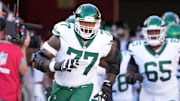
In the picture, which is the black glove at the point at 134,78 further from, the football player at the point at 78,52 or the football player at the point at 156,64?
the football player at the point at 78,52

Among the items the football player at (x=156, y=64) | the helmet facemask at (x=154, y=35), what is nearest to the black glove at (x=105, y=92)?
the football player at (x=156, y=64)

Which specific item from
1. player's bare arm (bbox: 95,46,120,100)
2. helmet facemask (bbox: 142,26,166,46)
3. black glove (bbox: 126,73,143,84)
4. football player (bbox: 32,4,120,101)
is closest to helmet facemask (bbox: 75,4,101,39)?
football player (bbox: 32,4,120,101)

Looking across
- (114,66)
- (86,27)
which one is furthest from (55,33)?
(114,66)

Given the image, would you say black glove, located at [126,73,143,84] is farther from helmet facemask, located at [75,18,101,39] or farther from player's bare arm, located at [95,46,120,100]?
helmet facemask, located at [75,18,101,39]

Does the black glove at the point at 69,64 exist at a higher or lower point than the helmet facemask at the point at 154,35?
lower

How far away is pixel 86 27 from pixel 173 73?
76.5 inches

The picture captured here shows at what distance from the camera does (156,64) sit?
702 centimetres

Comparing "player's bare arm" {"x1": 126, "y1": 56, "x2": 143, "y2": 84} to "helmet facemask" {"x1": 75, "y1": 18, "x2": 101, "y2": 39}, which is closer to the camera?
"helmet facemask" {"x1": 75, "y1": 18, "x2": 101, "y2": 39}

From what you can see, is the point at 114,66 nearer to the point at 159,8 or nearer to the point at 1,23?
the point at 1,23

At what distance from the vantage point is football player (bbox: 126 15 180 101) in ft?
23.0

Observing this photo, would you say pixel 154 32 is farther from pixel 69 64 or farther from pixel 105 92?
pixel 69 64

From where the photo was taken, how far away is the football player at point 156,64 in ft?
23.0

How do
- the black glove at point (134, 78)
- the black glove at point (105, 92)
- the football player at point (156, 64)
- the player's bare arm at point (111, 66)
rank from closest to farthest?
the black glove at point (105, 92)
the player's bare arm at point (111, 66)
the black glove at point (134, 78)
the football player at point (156, 64)

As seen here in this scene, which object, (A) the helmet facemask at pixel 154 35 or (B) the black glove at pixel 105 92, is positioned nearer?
(B) the black glove at pixel 105 92
